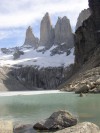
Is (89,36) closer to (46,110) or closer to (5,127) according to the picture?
(46,110)

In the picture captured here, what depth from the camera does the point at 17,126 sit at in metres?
26.9

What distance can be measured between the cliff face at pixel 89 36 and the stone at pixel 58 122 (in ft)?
403

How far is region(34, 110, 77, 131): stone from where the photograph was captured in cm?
2617

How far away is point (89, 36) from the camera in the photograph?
155000mm

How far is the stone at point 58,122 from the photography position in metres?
26.2

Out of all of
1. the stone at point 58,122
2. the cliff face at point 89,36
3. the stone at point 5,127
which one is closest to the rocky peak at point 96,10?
the cliff face at point 89,36

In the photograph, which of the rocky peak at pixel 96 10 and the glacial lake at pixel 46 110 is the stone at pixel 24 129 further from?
the rocky peak at pixel 96 10

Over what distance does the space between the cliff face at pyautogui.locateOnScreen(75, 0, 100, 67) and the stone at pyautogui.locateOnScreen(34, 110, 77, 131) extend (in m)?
123

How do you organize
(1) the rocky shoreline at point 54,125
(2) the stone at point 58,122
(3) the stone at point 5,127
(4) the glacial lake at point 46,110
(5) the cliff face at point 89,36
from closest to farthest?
(3) the stone at point 5,127 → (1) the rocky shoreline at point 54,125 → (2) the stone at point 58,122 → (4) the glacial lake at point 46,110 → (5) the cliff face at point 89,36

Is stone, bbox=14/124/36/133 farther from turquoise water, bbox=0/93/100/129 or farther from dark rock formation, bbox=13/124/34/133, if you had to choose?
turquoise water, bbox=0/93/100/129

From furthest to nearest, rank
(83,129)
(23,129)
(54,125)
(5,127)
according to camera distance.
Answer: (54,125), (23,129), (5,127), (83,129)

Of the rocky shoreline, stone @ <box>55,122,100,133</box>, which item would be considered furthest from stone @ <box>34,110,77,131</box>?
stone @ <box>55,122,100,133</box>

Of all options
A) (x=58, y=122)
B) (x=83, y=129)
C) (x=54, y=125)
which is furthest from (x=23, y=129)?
(x=83, y=129)

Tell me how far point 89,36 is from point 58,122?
131 m
